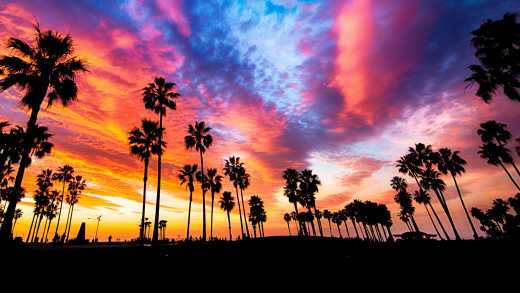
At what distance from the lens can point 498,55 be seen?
18219mm

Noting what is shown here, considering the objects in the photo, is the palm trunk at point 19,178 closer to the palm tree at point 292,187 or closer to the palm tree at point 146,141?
the palm tree at point 146,141

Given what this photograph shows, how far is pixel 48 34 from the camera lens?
603 inches

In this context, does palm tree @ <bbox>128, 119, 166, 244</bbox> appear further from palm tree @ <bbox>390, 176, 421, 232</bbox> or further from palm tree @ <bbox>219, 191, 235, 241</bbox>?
palm tree @ <bbox>390, 176, 421, 232</bbox>

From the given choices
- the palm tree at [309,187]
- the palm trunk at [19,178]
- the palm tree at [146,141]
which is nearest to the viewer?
the palm trunk at [19,178]

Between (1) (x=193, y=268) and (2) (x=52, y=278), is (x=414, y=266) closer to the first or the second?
(1) (x=193, y=268)

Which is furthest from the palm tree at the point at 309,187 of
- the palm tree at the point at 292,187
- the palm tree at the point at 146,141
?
the palm tree at the point at 146,141

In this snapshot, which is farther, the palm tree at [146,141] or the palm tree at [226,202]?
the palm tree at [226,202]

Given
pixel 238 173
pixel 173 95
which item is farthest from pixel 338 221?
pixel 173 95

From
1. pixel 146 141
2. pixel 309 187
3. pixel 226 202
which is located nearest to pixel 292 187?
pixel 309 187

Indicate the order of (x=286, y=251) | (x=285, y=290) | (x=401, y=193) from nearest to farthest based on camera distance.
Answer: (x=285, y=290) < (x=286, y=251) < (x=401, y=193)

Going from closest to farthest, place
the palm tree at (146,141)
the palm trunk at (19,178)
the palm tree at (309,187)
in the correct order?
the palm trunk at (19,178)
the palm tree at (146,141)
the palm tree at (309,187)

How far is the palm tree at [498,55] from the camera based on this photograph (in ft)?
57.6

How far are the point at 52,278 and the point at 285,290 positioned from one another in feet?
23.9

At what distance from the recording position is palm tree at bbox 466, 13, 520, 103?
17562 mm
